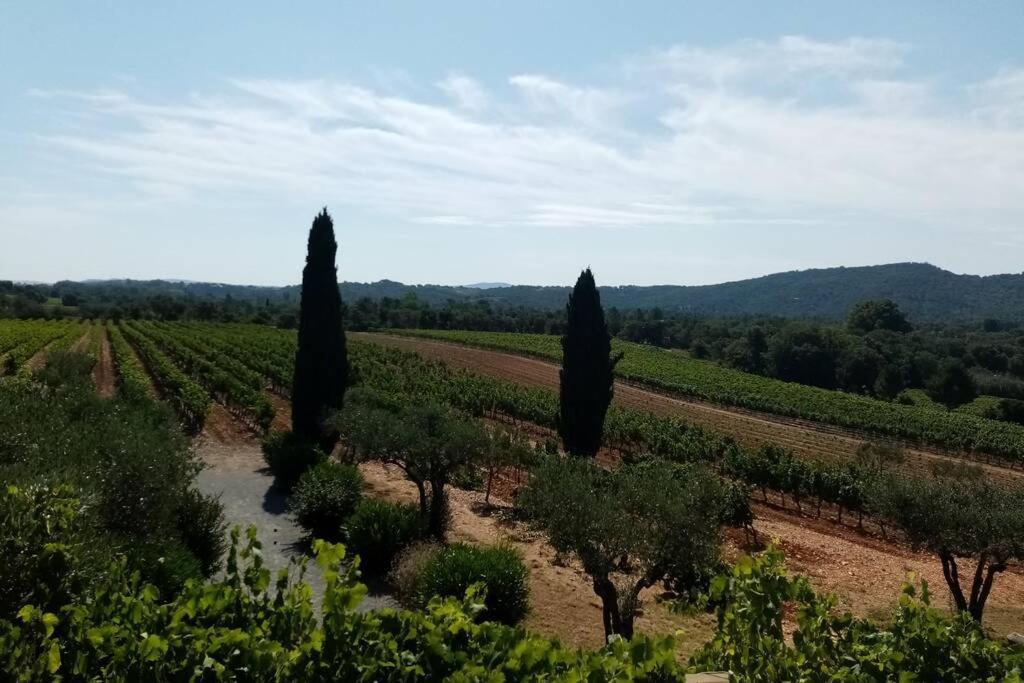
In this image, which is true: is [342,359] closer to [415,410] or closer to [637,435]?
[415,410]

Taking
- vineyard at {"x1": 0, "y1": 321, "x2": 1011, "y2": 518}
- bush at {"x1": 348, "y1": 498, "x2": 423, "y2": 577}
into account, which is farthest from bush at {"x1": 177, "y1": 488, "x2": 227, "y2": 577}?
vineyard at {"x1": 0, "y1": 321, "x2": 1011, "y2": 518}

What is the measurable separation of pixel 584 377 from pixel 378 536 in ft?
44.5

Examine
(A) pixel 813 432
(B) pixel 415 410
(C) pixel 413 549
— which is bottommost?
(A) pixel 813 432

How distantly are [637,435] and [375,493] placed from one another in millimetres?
19128

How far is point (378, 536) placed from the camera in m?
13.6

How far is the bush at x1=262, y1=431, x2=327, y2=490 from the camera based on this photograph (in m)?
19.8

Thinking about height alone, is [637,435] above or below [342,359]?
below

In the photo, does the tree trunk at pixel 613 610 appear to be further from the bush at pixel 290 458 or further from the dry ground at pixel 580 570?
the bush at pixel 290 458

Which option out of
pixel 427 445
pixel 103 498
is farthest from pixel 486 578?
pixel 103 498

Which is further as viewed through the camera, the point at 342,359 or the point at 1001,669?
the point at 342,359

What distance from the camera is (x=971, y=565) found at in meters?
18.4

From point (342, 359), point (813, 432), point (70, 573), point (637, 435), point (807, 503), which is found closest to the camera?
point (70, 573)

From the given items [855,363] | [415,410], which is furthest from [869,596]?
[855,363]

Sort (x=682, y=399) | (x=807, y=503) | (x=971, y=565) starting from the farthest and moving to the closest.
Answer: (x=682, y=399) → (x=807, y=503) → (x=971, y=565)
